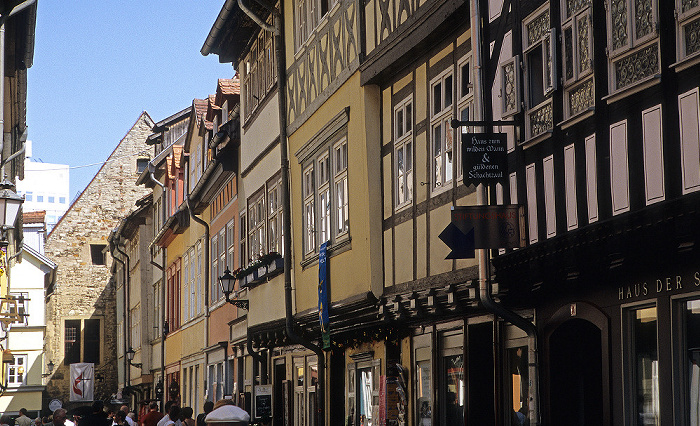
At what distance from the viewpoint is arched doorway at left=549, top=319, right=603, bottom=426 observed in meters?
10.1

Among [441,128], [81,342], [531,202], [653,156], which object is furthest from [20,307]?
[653,156]

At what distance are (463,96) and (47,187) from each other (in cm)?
10341

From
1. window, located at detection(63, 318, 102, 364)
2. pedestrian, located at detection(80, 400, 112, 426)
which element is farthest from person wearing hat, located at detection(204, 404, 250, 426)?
window, located at detection(63, 318, 102, 364)

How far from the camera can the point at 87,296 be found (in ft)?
176

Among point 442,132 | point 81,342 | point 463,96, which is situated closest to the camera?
point 463,96

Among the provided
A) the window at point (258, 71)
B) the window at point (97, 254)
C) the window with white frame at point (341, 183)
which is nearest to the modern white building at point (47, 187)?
the window at point (97, 254)

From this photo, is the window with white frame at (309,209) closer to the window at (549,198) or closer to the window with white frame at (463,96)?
the window with white frame at (463,96)

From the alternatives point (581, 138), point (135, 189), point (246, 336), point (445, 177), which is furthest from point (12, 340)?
point (581, 138)

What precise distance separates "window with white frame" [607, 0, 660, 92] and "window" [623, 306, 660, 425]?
1.80 metres

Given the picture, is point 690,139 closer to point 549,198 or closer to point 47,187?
point 549,198

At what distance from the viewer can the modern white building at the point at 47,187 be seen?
108 m

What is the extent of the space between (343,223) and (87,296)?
131ft

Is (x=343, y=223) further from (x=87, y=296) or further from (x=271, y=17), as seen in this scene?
(x=87, y=296)

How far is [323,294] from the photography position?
16.3 m
